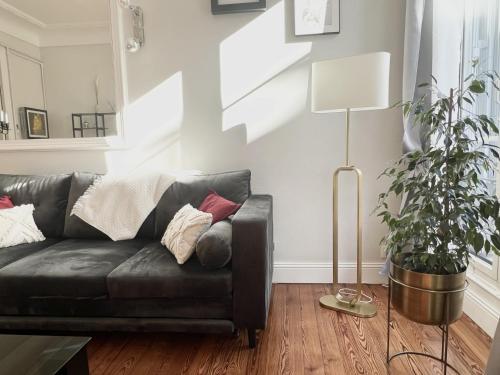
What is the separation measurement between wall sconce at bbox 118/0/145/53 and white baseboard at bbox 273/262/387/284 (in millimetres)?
1964

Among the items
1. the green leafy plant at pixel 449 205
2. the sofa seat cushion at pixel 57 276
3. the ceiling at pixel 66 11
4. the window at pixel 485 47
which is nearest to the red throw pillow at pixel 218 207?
the sofa seat cushion at pixel 57 276

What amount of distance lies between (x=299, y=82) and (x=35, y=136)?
2188 mm

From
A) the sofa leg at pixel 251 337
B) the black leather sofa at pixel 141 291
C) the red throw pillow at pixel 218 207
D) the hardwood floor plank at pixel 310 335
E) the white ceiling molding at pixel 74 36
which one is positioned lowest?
the hardwood floor plank at pixel 310 335

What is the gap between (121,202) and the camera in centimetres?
226

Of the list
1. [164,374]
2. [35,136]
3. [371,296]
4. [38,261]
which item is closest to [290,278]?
[371,296]

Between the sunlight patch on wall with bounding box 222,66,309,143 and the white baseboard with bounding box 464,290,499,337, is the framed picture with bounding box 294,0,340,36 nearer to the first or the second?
the sunlight patch on wall with bounding box 222,66,309,143

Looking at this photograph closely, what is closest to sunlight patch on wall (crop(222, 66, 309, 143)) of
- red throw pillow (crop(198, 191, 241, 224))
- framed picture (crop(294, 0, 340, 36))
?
framed picture (crop(294, 0, 340, 36))

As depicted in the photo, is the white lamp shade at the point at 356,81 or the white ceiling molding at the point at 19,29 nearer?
the white lamp shade at the point at 356,81

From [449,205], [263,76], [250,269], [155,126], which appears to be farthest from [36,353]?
[263,76]

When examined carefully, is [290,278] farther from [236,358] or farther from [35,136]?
[35,136]

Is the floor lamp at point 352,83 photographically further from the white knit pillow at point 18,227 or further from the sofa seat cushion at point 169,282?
the white knit pillow at point 18,227

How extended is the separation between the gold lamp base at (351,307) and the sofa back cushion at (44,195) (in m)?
1.91

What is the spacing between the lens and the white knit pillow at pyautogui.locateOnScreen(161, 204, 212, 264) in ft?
5.64

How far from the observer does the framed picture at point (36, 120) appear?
2.69m
